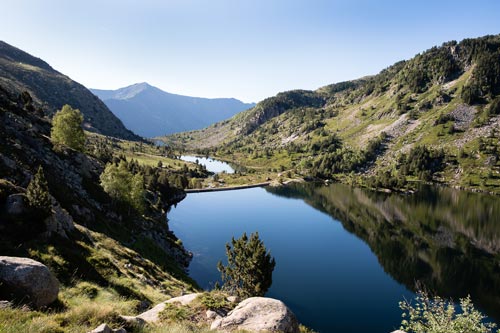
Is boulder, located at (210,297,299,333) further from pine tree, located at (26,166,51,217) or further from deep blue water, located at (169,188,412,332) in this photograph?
deep blue water, located at (169,188,412,332)

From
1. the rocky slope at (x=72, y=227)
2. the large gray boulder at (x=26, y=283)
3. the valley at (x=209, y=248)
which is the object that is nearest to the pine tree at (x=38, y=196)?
the valley at (x=209, y=248)

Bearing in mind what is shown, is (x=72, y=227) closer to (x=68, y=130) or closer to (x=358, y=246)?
(x=68, y=130)

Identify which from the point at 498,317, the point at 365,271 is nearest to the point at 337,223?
the point at 365,271

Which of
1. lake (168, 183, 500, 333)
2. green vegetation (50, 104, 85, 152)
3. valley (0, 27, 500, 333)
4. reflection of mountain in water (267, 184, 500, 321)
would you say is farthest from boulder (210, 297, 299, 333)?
green vegetation (50, 104, 85, 152)

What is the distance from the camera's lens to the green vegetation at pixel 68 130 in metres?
80.8

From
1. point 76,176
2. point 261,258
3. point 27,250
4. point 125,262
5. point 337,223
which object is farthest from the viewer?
point 337,223

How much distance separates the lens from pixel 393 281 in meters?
83.1

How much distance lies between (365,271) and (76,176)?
82307 millimetres

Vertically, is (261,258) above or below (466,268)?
above

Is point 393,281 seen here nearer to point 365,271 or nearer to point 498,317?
point 365,271

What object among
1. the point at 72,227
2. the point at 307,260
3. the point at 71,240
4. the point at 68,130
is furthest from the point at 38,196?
the point at 307,260

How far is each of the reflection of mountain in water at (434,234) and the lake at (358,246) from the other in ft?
1.13

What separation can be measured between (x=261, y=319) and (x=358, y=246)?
338 feet

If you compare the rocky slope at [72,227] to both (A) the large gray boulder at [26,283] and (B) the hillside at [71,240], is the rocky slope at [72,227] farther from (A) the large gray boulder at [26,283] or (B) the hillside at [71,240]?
(A) the large gray boulder at [26,283]
